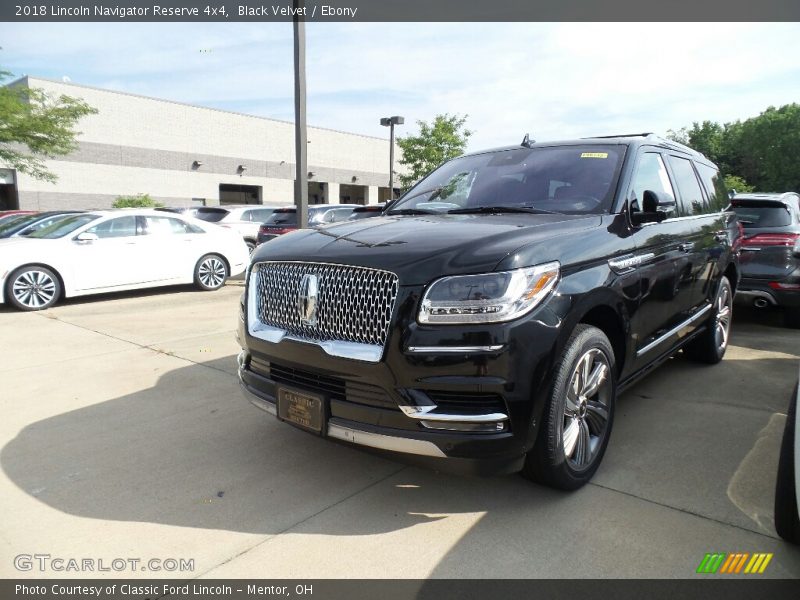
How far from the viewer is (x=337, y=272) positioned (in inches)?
110

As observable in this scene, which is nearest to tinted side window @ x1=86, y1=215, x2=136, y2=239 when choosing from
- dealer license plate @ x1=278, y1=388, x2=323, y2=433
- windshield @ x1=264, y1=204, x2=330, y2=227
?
windshield @ x1=264, y1=204, x2=330, y2=227

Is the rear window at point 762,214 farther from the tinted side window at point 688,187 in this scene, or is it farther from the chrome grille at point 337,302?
the chrome grille at point 337,302

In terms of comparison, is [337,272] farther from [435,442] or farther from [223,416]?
[223,416]

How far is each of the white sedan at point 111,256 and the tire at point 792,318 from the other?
29.9 feet

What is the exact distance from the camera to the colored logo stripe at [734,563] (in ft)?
7.88

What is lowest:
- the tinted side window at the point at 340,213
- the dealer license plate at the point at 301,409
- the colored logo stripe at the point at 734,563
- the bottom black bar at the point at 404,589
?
the bottom black bar at the point at 404,589

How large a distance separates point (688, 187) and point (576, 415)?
2.66m

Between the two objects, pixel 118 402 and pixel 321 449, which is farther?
pixel 118 402

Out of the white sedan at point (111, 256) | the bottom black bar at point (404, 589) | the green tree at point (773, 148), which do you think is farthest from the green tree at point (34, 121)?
the green tree at point (773, 148)

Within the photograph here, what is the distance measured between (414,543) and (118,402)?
3.00 m

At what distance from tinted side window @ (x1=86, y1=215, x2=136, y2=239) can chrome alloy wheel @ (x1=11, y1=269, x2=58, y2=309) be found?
3.36 feet

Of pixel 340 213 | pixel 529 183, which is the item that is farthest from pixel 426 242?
pixel 340 213

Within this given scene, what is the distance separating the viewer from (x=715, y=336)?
5.23 meters

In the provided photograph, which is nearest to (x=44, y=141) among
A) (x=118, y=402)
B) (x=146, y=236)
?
(x=146, y=236)
